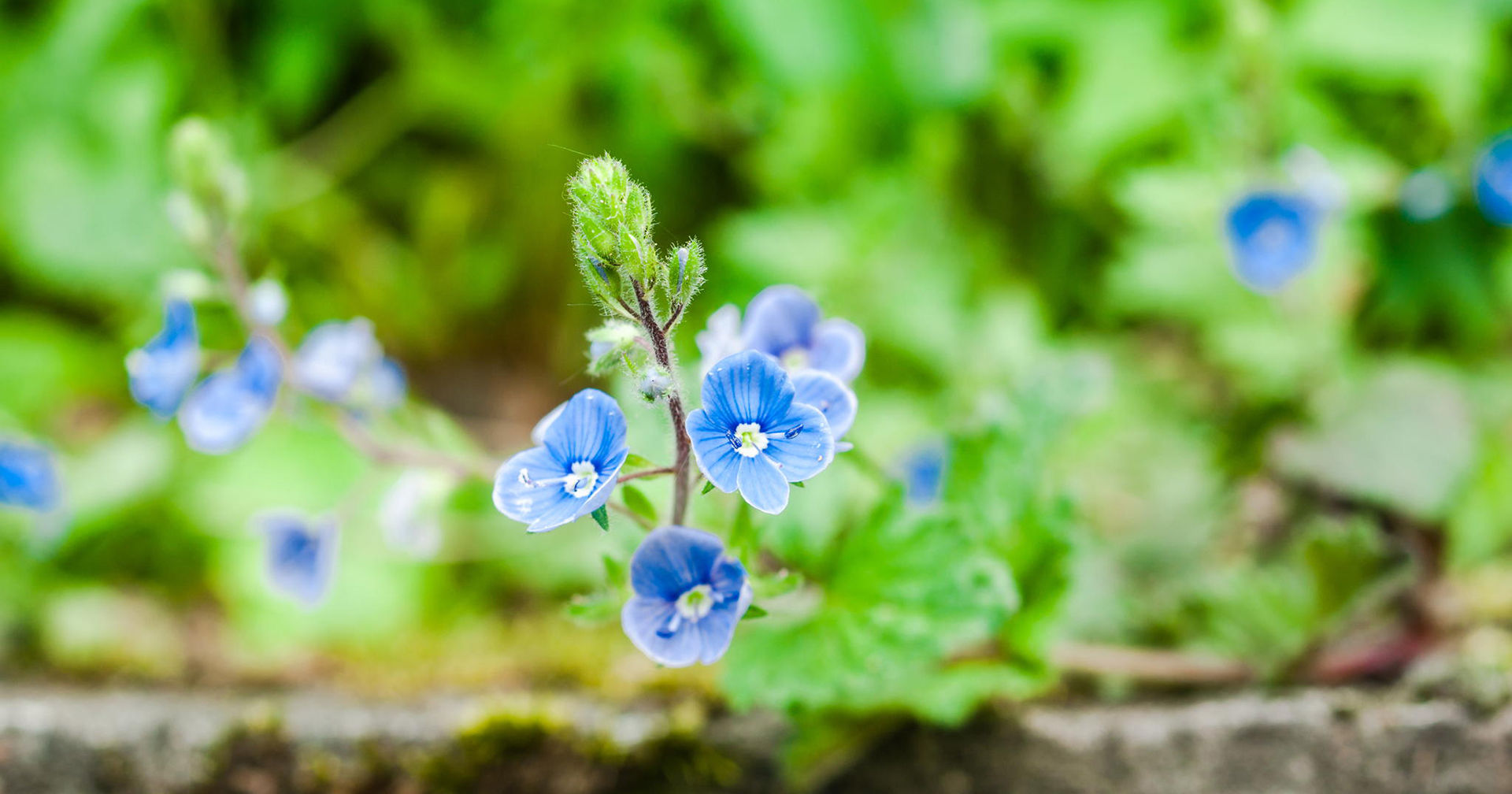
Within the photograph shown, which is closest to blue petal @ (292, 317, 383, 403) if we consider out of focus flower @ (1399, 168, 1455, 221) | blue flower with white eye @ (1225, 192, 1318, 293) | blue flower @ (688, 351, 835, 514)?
blue flower @ (688, 351, 835, 514)

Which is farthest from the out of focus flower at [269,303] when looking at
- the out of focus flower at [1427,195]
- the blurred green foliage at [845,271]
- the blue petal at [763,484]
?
the out of focus flower at [1427,195]

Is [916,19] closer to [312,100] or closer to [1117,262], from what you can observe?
[1117,262]

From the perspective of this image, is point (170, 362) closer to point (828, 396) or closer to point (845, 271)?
point (828, 396)

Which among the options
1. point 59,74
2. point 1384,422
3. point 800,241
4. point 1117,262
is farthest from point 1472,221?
point 59,74

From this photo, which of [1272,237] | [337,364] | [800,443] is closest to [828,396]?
[800,443]

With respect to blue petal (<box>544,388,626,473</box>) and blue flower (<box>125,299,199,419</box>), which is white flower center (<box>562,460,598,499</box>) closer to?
blue petal (<box>544,388,626,473</box>)

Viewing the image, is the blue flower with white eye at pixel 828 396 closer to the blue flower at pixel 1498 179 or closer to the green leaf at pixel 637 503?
the green leaf at pixel 637 503
